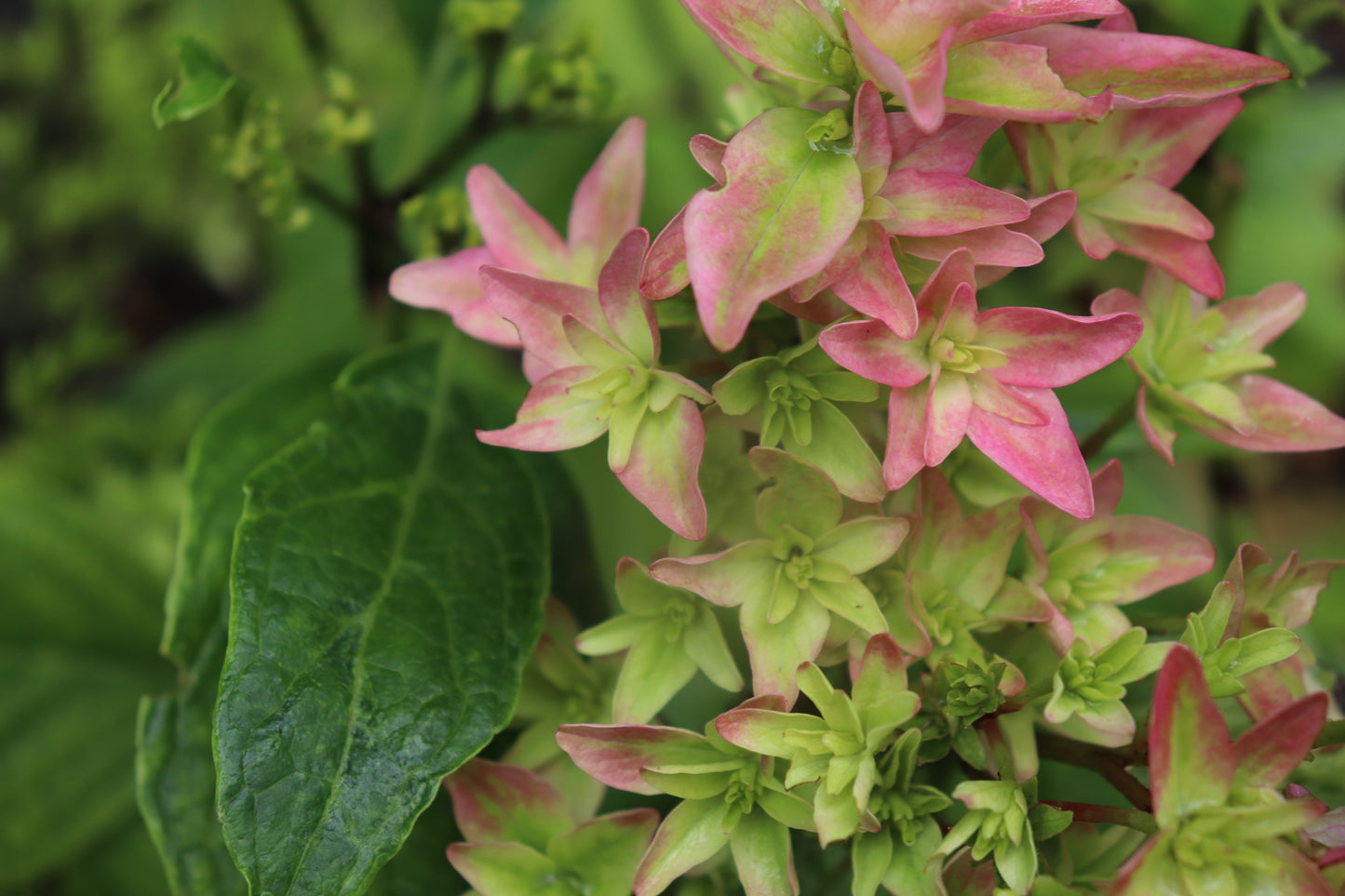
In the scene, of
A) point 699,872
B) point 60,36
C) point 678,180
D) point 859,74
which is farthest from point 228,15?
point 699,872

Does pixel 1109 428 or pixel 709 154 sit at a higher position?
pixel 709 154

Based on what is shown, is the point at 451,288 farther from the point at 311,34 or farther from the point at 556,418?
the point at 311,34

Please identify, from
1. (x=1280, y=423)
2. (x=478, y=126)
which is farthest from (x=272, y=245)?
(x=1280, y=423)

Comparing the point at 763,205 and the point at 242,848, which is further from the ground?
the point at 763,205

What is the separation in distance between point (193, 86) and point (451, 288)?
240 mm

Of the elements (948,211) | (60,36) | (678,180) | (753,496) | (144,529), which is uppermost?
(60,36)

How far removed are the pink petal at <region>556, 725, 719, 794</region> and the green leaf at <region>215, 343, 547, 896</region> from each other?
0.28 ft

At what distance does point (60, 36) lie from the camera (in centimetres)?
175

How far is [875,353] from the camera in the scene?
555 millimetres

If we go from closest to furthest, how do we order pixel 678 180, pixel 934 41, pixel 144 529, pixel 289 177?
pixel 934 41 → pixel 289 177 → pixel 144 529 → pixel 678 180

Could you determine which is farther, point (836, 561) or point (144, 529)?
point (144, 529)

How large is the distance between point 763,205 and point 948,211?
10 cm

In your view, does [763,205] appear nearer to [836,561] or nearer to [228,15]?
[836,561]

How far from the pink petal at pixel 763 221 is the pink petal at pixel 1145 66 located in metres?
0.16
